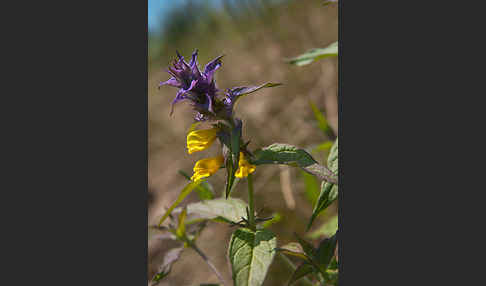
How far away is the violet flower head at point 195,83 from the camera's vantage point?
0.84m

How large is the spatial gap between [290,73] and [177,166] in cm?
115

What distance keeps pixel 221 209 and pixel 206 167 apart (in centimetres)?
27

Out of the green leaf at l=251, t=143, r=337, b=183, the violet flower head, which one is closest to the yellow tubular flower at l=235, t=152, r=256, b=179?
the green leaf at l=251, t=143, r=337, b=183

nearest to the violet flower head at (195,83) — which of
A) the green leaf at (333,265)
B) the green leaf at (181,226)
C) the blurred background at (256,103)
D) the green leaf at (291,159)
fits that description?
the green leaf at (291,159)

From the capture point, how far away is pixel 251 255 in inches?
35.5

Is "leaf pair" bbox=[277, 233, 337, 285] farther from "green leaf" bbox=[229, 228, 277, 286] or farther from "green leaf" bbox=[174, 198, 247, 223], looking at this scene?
"green leaf" bbox=[174, 198, 247, 223]

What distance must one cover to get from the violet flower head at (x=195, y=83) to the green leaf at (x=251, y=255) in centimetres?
31

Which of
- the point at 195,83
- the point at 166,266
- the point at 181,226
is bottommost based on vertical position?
the point at 166,266

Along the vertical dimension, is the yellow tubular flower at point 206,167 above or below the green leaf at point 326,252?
above

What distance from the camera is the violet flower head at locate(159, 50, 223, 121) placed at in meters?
0.84

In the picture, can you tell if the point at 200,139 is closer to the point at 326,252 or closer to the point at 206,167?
the point at 206,167

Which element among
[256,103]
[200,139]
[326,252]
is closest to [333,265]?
[326,252]

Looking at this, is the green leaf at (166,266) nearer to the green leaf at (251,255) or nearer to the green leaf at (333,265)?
the green leaf at (251,255)

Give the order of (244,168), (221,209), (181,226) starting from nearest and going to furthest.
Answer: (244,168) → (221,209) → (181,226)
